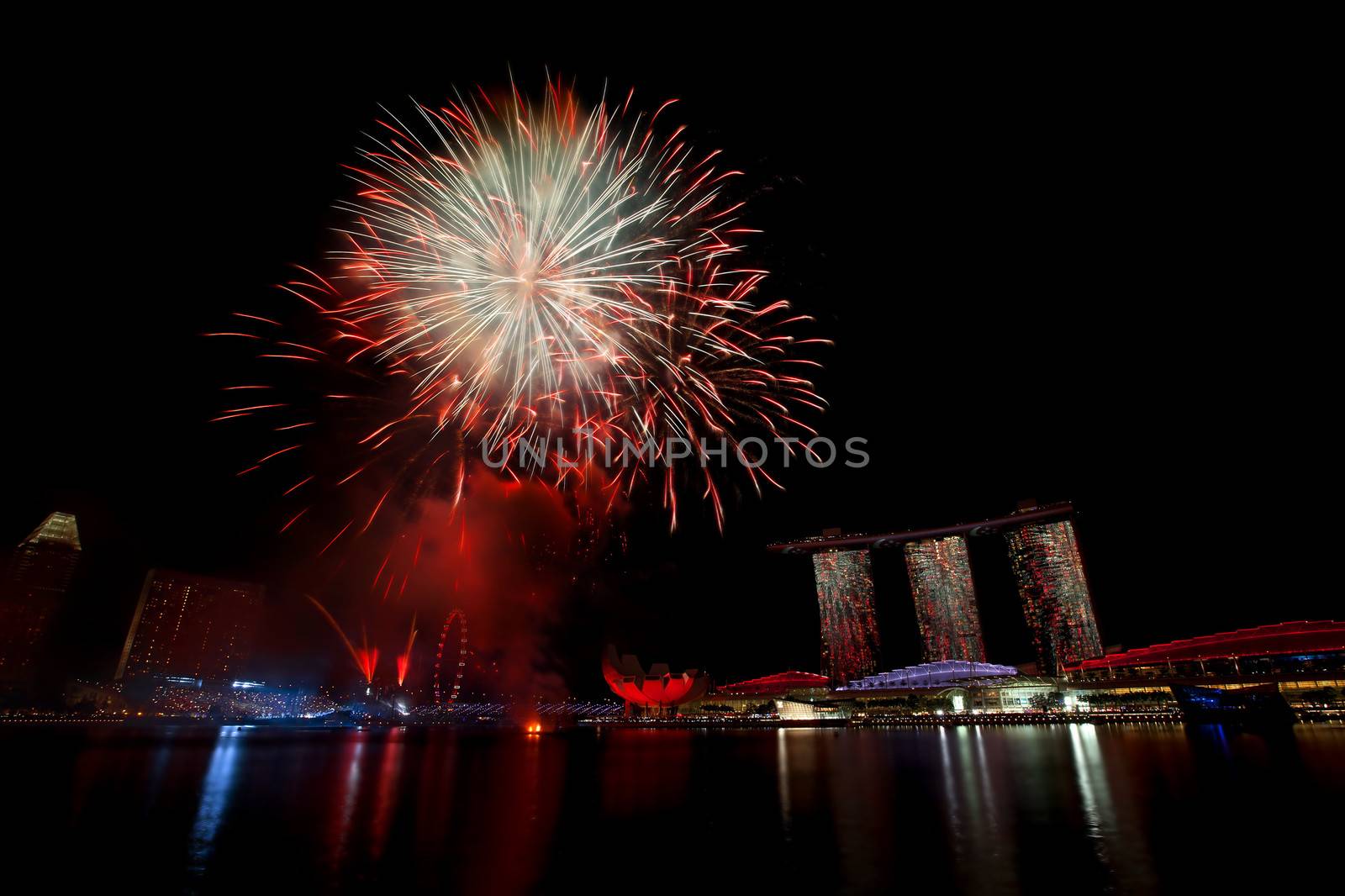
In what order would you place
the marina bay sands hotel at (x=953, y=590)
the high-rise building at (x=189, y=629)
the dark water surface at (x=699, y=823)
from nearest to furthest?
1. the dark water surface at (x=699, y=823)
2. the marina bay sands hotel at (x=953, y=590)
3. the high-rise building at (x=189, y=629)

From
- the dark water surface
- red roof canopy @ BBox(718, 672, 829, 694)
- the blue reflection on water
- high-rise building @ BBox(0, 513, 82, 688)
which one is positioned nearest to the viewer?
the dark water surface

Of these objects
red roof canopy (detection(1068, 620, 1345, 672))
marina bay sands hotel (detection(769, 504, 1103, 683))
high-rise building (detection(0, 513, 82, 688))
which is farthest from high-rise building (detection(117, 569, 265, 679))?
red roof canopy (detection(1068, 620, 1345, 672))

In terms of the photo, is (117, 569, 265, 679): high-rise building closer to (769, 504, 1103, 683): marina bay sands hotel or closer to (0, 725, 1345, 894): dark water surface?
(769, 504, 1103, 683): marina bay sands hotel

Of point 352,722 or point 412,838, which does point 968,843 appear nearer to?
point 412,838

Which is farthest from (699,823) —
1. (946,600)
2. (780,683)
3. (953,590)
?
(946,600)

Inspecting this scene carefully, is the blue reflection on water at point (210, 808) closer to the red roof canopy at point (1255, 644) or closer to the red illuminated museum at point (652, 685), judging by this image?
the red roof canopy at point (1255, 644)

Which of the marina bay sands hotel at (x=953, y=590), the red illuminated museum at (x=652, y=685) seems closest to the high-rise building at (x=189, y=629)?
the red illuminated museum at (x=652, y=685)

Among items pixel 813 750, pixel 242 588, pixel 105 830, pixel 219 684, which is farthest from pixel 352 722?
pixel 105 830
